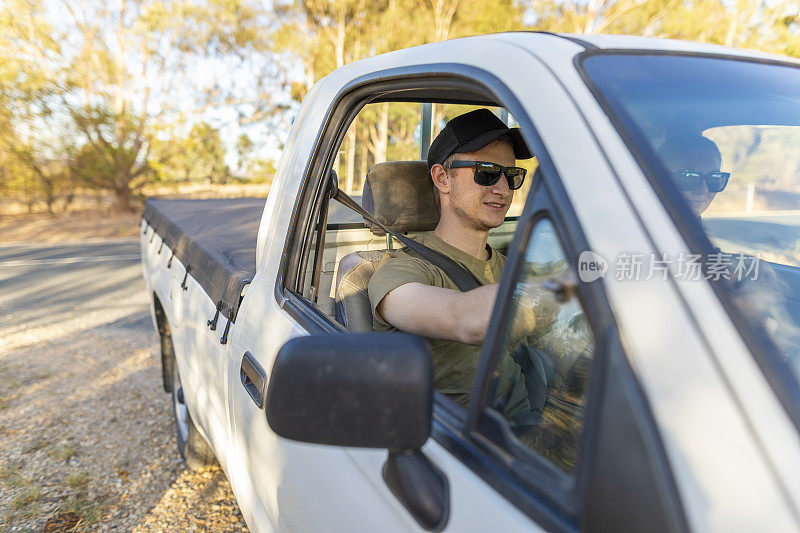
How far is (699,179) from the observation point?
112cm

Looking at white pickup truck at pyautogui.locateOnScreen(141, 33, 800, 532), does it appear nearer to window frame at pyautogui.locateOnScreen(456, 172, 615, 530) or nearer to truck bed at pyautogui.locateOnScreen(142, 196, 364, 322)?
window frame at pyautogui.locateOnScreen(456, 172, 615, 530)

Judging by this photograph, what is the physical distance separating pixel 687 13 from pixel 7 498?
18.9 m

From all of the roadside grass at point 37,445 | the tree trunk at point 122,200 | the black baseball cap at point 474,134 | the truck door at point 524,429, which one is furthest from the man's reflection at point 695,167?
the tree trunk at point 122,200

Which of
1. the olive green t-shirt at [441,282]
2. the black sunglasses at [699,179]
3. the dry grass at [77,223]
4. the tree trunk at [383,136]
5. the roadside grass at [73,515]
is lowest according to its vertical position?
the dry grass at [77,223]

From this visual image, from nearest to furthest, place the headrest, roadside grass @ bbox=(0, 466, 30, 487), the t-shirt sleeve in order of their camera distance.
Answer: the t-shirt sleeve
the headrest
roadside grass @ bbox=(0, 466, 30, 487)

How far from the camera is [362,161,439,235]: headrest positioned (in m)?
2.41

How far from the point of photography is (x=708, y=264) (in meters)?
0.86

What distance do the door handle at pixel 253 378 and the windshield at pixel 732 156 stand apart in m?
1.13

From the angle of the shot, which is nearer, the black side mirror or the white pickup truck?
the white pickup truck

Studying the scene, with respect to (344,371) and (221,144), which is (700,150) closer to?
(344,371)

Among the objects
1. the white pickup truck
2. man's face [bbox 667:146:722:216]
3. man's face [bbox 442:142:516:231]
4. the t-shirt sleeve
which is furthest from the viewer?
man's face [bbox 442:142:516:231]

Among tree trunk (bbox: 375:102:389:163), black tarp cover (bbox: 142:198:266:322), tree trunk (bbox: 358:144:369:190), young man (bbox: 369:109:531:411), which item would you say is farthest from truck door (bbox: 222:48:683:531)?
tree trunk (bbox: 375:102:389:163)

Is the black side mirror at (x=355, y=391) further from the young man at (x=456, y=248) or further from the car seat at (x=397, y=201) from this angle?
the car seat at (x=397, y=201)

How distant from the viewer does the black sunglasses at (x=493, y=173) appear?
6.78 ft
